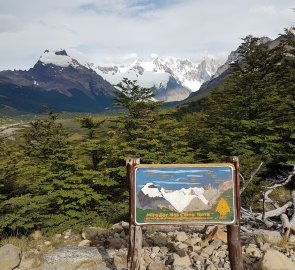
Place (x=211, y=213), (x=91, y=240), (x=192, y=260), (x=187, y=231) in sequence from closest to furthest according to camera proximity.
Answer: (x=211, y=213)
(x=192, y=260)
(x=187, y=231)
(x=91, y=240)

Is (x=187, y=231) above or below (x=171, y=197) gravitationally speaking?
below

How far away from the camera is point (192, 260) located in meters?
10.5

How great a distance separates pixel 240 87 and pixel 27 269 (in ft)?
62.9

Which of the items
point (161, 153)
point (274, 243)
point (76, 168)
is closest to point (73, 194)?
point (76, 168)

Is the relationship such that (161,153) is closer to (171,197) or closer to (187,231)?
(187,231)

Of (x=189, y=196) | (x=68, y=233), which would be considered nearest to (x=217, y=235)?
(x=189, y=196)

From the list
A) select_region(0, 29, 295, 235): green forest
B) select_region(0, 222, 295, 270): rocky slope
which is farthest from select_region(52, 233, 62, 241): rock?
select_region(0, 222, 295, 270): rocky slope

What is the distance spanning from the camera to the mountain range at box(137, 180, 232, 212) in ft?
28.1

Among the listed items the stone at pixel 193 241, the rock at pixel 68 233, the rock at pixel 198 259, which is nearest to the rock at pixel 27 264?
the stone at pixel 193 241

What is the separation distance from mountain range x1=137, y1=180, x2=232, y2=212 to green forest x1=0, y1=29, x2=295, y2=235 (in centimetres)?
815

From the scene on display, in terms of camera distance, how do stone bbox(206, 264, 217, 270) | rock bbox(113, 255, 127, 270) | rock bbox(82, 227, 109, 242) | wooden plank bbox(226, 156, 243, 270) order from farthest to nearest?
rock bbox(82, 227, 109, 242) < rock bbox(113, 255, 127, 270) < stone bbox(206, 264, 217, 270) < wooden plank bbox(226, 156, 243, 270)

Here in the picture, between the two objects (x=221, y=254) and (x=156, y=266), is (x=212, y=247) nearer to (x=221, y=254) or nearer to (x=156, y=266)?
(x=221, y=254)

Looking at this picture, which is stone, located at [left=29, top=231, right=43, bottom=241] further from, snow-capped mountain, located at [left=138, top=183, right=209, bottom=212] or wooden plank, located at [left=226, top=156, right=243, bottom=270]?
wooden plank, located at [left=226, top=156, right=243, bottom=270]

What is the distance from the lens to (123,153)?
22.0m
